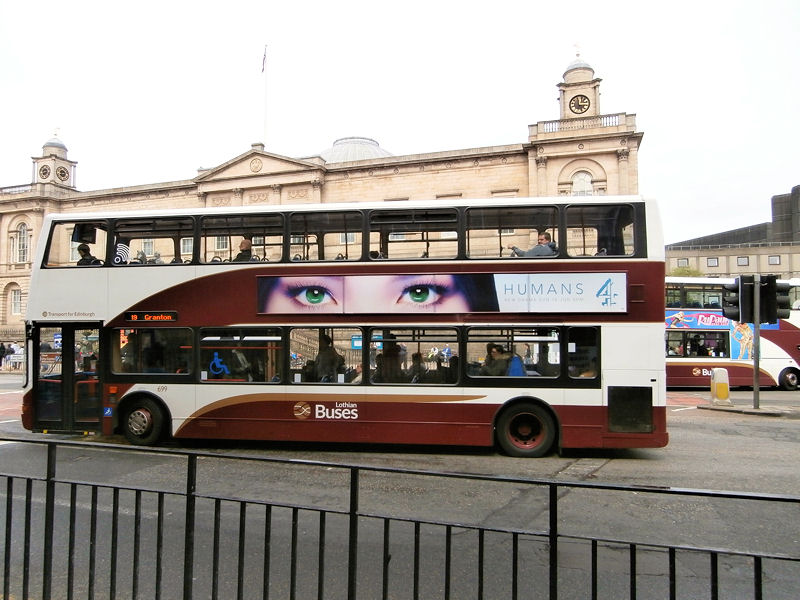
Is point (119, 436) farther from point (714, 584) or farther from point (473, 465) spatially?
point (714, 584)

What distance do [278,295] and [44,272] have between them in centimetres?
416

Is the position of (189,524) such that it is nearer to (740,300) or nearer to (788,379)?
(740,300)

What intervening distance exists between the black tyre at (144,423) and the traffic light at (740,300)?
12.7 meters

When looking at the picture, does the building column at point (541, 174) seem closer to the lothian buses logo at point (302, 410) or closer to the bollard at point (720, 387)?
the bollard at point (720, 387)

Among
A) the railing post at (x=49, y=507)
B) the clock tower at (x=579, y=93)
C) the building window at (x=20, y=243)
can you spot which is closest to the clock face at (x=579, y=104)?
the clock tower at (x=579, y=93)

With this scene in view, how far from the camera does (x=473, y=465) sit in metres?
8.17

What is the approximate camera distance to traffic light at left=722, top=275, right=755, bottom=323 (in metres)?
13.6

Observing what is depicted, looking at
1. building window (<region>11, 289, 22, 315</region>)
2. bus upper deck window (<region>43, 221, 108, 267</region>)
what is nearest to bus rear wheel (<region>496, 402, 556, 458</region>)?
bus upper deck window (<region>43, 221, 108, 267</region>)

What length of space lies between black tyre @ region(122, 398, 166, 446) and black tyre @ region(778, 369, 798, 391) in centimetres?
2047

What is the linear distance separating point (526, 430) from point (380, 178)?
114 ft

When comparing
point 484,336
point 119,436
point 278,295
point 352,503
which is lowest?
point 119,436

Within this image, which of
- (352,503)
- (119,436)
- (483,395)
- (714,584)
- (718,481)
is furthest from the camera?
(119,436)

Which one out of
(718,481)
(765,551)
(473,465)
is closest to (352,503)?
(765,551)

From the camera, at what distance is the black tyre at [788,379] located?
20.0 metres
